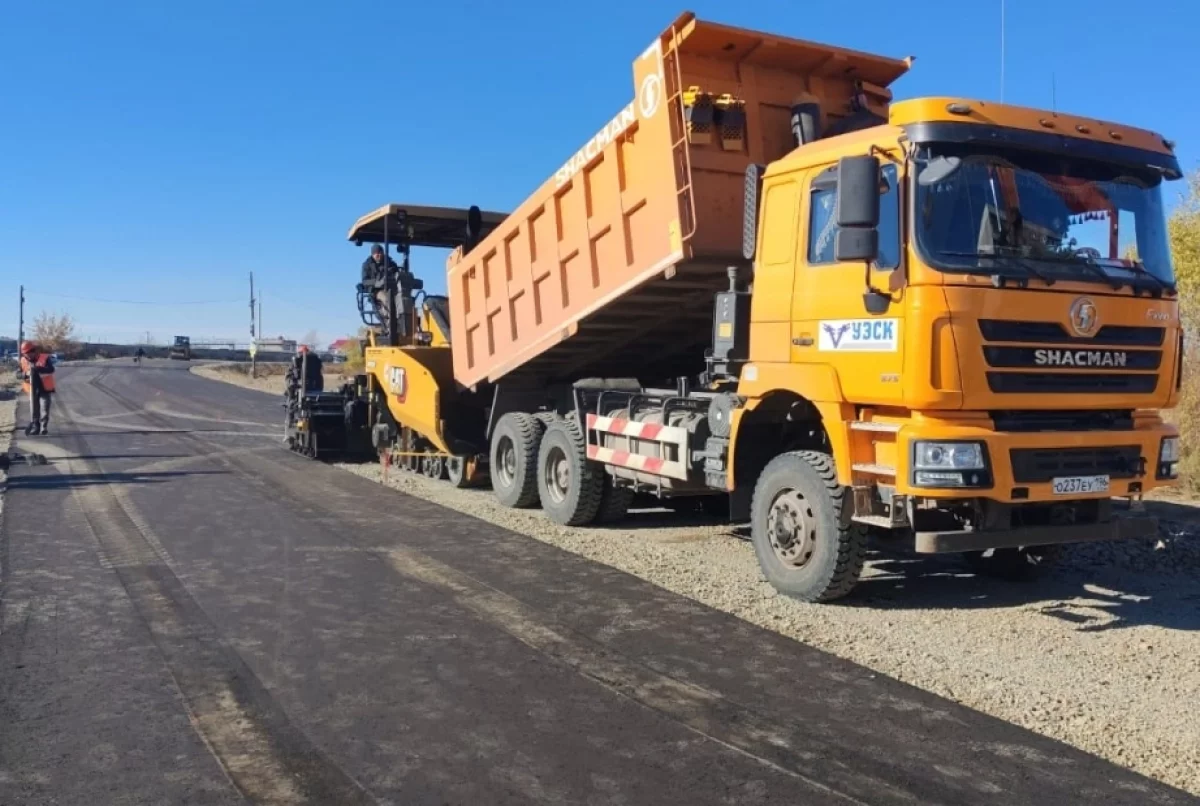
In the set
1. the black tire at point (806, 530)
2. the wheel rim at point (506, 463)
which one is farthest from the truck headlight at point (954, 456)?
the wheel rim at point (506, 463)

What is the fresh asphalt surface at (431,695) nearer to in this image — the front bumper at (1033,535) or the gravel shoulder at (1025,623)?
the gravel shoulder at (1025,623)

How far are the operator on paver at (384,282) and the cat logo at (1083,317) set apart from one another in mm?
9555

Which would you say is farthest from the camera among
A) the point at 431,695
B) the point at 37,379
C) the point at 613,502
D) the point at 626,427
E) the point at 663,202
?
the point at 37,379

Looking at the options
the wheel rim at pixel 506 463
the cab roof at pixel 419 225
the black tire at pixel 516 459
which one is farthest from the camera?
the cab roof at pixel 419 225

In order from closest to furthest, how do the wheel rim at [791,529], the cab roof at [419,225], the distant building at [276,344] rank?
the wheel rim at [791,529] → the cab roof at [419,225] → the distant building at [276,344]

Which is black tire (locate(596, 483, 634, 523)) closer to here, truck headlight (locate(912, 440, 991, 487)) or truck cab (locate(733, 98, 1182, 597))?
truck cab (locate(733, 98, 1182, 597))

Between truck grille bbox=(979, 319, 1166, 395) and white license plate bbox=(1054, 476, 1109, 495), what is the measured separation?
1.68 ft

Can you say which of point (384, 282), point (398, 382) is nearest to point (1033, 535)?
point (398, 382)

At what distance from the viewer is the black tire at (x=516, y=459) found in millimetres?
10461

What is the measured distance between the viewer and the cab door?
232 inches

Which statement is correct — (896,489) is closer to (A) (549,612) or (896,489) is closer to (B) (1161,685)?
(B) (1161,685)

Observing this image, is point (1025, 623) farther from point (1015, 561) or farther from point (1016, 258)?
point (1016, 258)

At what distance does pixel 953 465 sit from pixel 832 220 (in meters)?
1.78

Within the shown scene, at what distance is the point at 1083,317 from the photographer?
5.93m
